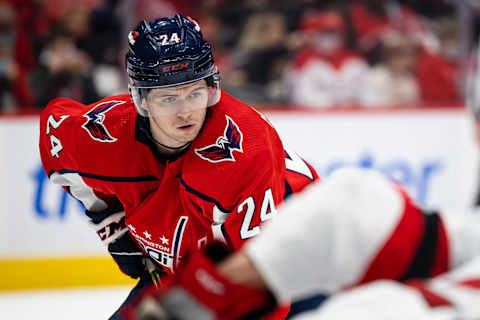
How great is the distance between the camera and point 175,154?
2.19m

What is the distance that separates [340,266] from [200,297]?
0.27 metres

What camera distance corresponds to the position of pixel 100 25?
4379 mm

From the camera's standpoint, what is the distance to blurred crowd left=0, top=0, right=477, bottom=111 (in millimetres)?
4324

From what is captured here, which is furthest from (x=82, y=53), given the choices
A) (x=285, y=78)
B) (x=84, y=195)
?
(x=84, y=195)

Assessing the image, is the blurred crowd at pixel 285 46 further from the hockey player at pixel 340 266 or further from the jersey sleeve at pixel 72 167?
the hockey player at pixel 340 266

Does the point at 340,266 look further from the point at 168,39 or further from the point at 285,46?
the point at 285,46

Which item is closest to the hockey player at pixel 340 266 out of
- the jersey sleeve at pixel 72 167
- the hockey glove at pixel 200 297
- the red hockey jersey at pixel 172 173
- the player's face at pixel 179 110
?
the hockey glove at pixel 200 297

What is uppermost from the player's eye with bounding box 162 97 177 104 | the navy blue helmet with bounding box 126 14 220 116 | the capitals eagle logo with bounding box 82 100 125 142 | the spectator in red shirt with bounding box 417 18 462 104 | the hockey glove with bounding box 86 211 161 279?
the navy blue helmet with bounding box 126 14 220 116

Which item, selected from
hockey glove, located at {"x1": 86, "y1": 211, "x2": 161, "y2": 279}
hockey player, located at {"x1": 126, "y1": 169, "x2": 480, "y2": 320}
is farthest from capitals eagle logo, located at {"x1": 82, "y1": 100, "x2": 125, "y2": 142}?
hockey player, located at {"x1": 126, "y1": 169, "x2": 480, "y2": 320}

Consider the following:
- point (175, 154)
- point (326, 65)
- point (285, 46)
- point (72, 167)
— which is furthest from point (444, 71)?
point (72, 167)

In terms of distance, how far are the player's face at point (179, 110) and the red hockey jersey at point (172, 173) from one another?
0.04 metres

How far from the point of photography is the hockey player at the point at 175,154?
6.60 ft

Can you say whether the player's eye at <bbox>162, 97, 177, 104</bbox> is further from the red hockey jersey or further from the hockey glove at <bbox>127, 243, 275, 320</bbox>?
the hockey glove at <bbox>127, 243, 275, 320</bbox>

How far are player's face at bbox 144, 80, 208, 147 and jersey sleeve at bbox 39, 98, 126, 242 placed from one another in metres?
0.33
